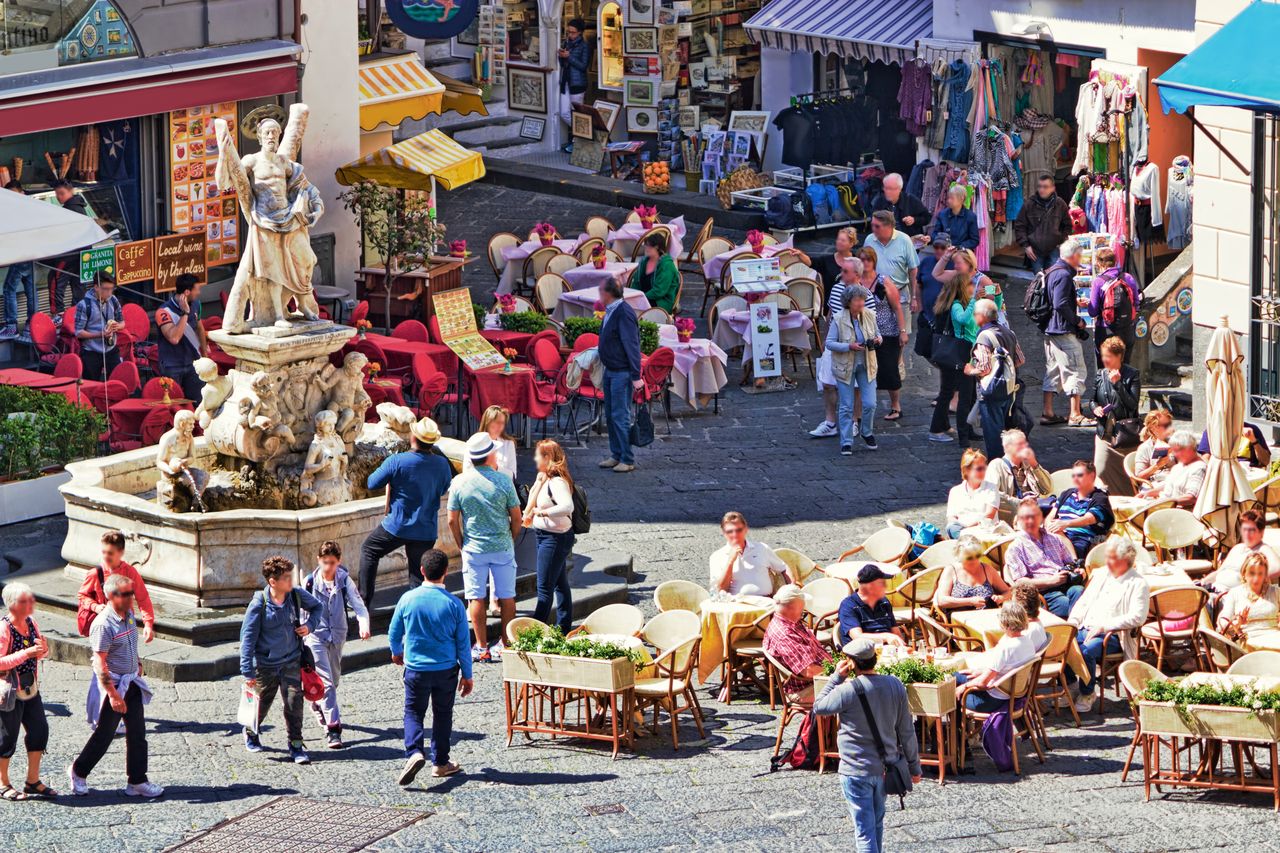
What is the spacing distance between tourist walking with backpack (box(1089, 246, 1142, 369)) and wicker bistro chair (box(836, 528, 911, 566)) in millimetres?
4913

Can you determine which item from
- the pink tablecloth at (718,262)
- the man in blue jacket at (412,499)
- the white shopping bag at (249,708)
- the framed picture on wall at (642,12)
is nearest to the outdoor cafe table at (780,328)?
the pink tablecloth at (718,262)

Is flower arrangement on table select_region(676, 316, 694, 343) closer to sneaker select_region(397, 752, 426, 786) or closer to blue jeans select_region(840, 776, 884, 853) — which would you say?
sneaker select_region(397, 752, 426, 786)

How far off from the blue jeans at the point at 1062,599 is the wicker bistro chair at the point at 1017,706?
151cm

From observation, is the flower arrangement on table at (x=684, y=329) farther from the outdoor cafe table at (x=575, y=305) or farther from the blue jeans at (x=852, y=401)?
the blue jeans at (x=852, y=401)

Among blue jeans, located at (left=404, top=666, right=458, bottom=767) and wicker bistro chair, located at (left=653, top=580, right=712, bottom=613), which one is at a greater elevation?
wicker bistro chair, located at (left=653, top=580, right=712, bottom=613)

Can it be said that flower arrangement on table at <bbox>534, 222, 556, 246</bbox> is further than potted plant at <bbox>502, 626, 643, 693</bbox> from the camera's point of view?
Yes

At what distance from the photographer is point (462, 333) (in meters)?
21.3

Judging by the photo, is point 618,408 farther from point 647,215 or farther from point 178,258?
point 647,215

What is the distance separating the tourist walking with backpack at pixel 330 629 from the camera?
14047 millimetres

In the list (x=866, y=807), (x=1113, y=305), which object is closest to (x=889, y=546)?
(x=866, y=807)

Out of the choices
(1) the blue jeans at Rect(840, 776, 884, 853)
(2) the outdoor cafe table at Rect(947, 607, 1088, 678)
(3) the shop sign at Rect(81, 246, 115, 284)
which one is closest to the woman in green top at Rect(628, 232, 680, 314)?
(3) the shop sign at Rect(81, 246, 115, 284)

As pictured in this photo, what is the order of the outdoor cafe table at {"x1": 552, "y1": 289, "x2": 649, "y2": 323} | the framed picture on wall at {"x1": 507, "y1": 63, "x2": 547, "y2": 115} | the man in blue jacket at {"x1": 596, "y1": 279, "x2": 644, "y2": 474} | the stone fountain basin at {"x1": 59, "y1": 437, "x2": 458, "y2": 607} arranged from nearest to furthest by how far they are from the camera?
the stone fountain basin at {"x1": 59, "y1": 437, "x2": 458, "y2": 607}
the man in blue jacket at {"x1": 596, "y1": 279, "x2": 644, "y2": 474}
the outdoor cafe table at {"x1": 552, "y1": 289, "x2": 649, "y2": 323}
the framed picture on wall at {"x1": 507, "y1": 63, "x2": 547, "y2": 115}

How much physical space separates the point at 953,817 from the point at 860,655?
1.47 metres

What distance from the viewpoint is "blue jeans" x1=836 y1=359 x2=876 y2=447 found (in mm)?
21047
